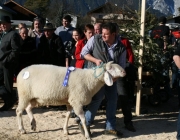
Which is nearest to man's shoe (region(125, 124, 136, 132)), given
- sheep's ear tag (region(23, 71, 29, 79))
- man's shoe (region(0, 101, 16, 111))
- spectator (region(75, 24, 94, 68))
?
spectator (region(75, 24, 94, 68))

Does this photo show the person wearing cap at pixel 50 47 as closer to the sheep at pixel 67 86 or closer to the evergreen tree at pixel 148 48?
the evergreen tree at pixel 148 48

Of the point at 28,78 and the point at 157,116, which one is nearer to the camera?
the point at 28,78

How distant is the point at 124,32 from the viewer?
8.05 meters

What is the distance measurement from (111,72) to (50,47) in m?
2.72

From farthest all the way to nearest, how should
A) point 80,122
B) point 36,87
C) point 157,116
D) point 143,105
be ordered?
point 143,105, point 157,116, point 80,122, point 36,87

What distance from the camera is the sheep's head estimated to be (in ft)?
18.6

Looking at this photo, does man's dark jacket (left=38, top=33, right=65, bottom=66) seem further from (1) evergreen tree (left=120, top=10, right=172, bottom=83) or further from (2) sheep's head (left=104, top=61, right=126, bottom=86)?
(2) sheep's head (left=104, top=61, right=126, bottom=86)

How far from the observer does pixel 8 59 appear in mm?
7508

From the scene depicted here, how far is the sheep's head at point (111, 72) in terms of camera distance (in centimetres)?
566

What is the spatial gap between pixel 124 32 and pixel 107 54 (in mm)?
2184

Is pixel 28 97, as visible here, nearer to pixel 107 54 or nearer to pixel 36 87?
pixel 36 87

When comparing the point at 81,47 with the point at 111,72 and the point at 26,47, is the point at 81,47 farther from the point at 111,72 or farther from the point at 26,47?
the point at 26,47

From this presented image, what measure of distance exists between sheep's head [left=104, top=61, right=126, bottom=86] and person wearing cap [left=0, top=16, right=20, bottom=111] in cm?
265

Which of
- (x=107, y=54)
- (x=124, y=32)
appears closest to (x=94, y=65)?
(x=107, y=54)
